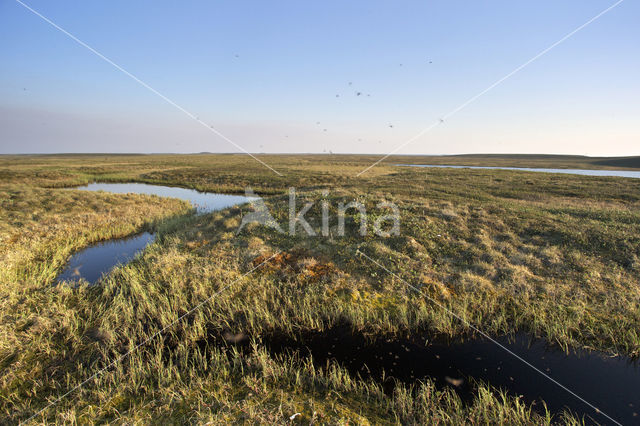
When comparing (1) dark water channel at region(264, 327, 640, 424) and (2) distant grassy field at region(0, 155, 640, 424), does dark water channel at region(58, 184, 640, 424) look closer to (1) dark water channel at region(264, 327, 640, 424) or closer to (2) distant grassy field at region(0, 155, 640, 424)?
(1) dark water channel at region(264, 327, 640, 424)

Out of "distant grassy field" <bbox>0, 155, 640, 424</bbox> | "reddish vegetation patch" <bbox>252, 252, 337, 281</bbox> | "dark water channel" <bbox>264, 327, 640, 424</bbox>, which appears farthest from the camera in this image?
"reddish vegetation patch" <bbox>252, 252, 337, 281</bbox>

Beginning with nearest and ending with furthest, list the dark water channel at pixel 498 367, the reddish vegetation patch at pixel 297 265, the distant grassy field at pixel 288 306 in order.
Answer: the distant grassy field at pixel 288 306 → the dark water channel at pixel 498 367 → the reddish vegetation patch at pixel 297 265

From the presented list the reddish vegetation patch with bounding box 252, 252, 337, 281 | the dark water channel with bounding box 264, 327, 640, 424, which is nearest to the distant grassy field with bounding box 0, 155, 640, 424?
the reddish vegetation patch with bounding box 252, 252, 337, 281

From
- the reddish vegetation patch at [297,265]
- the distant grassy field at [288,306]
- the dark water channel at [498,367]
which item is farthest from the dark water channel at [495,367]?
the reddish vegetation patch at [297,265]

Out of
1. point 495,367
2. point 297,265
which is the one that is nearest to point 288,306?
point 297,265

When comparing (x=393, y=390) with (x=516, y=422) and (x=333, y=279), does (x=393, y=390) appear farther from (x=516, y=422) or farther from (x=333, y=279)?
(x=333, y=279)

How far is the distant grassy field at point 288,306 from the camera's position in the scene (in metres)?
5.83

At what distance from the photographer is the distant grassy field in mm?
5832

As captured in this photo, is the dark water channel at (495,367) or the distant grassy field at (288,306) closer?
the distant grassy field at (288,306)

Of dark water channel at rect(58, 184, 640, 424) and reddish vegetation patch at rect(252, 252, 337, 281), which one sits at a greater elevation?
reddish vegetation patch at rect(252, 252, 337, 281)

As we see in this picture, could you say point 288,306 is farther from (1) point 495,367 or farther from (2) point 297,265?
(1) point 495,367

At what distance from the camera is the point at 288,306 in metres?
9.59

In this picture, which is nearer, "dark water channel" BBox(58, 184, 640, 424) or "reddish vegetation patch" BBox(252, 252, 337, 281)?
"dark water channel" BBox(58, 184, 640, 424)

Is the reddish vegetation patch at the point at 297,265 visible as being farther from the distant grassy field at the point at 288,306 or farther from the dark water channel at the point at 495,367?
the dark water channel at the point at 495,367
